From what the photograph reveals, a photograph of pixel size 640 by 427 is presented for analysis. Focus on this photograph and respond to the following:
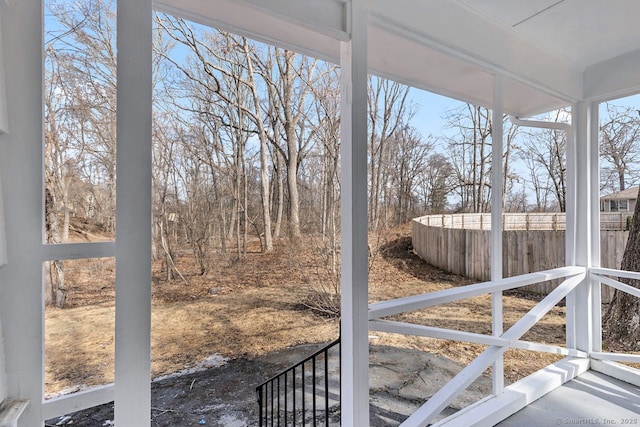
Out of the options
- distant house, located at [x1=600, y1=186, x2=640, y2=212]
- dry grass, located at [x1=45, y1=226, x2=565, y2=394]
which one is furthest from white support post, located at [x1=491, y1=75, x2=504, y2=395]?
distant house, located at [x1=600, y1=186, x2=640, y2=212]

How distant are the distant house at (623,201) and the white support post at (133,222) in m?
3.67

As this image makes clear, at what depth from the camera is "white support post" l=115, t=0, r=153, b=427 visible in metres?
0.83

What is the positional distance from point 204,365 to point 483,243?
10.7ft

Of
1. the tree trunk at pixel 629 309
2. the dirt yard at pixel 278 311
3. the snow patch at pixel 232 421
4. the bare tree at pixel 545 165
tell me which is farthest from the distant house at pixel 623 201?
the snow patch at pixel 232 421

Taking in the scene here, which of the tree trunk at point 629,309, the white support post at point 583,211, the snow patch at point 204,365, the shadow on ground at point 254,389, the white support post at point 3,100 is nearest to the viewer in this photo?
the white support post at point 3,100

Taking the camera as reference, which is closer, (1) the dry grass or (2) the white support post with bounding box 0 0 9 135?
(2) the white support post with bounding box 0 0 9 135

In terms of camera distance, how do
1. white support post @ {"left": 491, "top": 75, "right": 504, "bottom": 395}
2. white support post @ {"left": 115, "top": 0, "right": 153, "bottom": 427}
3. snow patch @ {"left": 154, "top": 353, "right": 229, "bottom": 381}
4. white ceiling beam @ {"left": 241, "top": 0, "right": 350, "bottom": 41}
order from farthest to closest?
snow patch @ {"left": 154, "top": 353, "right": 229, "bottom": 381} → white support post @ {"left": 491, "top": 75, "right": 504, "bottom": 395} → white ceiling beam @ {"left": 241, "top": 0, "right": 350, "bottom": 41} → white support post @ {"left": 115, "top": 0, "right": 153, "bottom": 427}

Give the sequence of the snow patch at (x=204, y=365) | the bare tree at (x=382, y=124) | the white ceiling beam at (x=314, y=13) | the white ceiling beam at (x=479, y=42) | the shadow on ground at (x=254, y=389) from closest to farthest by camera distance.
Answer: the white ceiling beam at (x=314, y=13)
the white ceiling beam at (x=479, y=42)
the shadow on ground at (x=254, y=389)
the snow patch at (x=204, y=365)
the bare tree at (x=382, y=124)

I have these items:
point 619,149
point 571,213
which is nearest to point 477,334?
point 571,213

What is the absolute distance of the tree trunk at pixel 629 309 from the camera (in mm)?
2719

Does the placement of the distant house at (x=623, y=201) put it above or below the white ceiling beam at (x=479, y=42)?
below

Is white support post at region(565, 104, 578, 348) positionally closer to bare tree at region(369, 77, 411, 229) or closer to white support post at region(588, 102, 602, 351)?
white support post at region(588, 102, 602, 351)

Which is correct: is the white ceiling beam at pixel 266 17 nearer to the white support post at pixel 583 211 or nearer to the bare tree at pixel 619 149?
the white support post at pixel 583 211

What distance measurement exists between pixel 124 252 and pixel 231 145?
7.84ft
